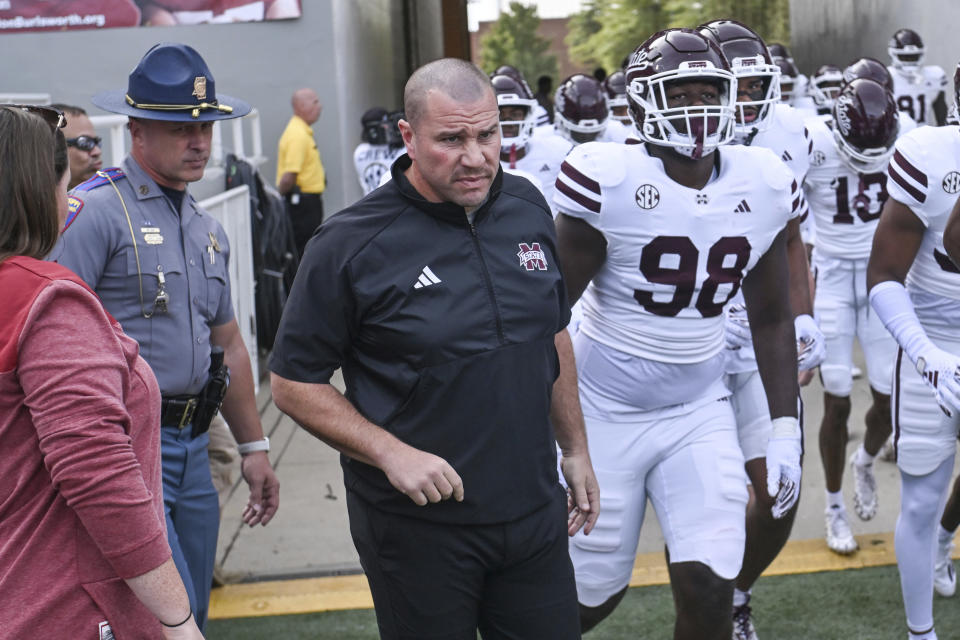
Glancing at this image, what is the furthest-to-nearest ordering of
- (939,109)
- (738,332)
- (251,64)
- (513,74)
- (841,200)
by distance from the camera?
(251,64)
(939,109)
(513,74)
(841,200)
(738,332)

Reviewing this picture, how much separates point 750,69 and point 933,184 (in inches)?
35.8

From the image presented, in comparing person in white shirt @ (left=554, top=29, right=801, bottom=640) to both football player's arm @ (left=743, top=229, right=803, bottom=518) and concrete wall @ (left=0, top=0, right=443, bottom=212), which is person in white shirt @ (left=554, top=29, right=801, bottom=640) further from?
concrete wall @ (left=0, top=0, right=443, bottom=212)

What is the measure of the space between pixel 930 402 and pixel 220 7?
9.55 m

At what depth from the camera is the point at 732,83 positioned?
3639mm

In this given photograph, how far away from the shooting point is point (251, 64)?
12.2m

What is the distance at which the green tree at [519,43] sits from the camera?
60.8 metres

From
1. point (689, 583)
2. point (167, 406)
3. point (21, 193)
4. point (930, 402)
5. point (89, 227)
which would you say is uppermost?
point (21, 193)

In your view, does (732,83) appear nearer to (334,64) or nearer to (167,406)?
(167,406)

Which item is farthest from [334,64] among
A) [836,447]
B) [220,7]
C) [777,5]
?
[777,5]

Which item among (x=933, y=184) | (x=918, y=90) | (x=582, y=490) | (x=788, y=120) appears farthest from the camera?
(x=918, y=90)

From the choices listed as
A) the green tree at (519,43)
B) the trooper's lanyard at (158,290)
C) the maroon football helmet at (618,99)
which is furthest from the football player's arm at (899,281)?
the green tree at (519,43)

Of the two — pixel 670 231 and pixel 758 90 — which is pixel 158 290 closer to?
pixel 670 231

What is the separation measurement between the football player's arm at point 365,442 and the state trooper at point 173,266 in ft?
2.28

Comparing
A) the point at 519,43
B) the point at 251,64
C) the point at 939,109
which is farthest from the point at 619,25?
the point at 939,109
